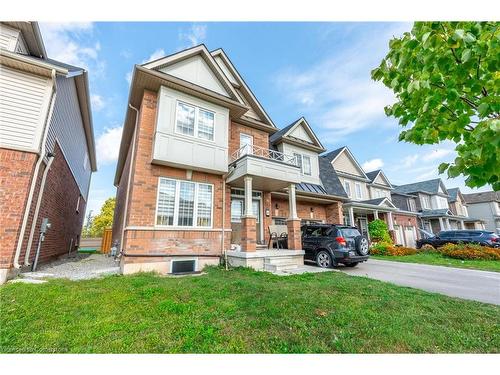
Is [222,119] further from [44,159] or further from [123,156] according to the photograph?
[123,156]

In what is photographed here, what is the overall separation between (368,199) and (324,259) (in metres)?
13.8

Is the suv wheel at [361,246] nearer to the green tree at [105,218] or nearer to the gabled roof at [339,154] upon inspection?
the gabled roof at [339,154]

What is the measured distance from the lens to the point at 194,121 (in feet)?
30.0

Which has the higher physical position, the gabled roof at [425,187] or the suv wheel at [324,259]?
the gabled roof at [425,187]

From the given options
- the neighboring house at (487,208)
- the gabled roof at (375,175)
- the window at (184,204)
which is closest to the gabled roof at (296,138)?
the window at (184,204)

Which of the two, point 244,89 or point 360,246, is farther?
point 244,89

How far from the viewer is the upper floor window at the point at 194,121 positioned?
8.85 m

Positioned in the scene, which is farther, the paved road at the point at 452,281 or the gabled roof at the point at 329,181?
the gabled roof at the point at 329,181

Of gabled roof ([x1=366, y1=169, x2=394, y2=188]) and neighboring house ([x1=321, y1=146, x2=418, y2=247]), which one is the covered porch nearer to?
neighboring house ([x1=321, y1=146, x2=418, y2=247])

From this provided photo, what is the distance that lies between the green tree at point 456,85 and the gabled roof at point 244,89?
9081 mm

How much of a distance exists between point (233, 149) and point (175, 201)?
395 centimetres

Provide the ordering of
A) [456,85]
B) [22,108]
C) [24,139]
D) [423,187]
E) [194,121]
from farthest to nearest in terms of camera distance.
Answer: [423,187] → [194,121] → [22,108] → [24,139] → [456,85]

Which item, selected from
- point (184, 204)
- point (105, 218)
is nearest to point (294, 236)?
point (184, 204)

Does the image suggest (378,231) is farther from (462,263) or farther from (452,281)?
(452,281)
